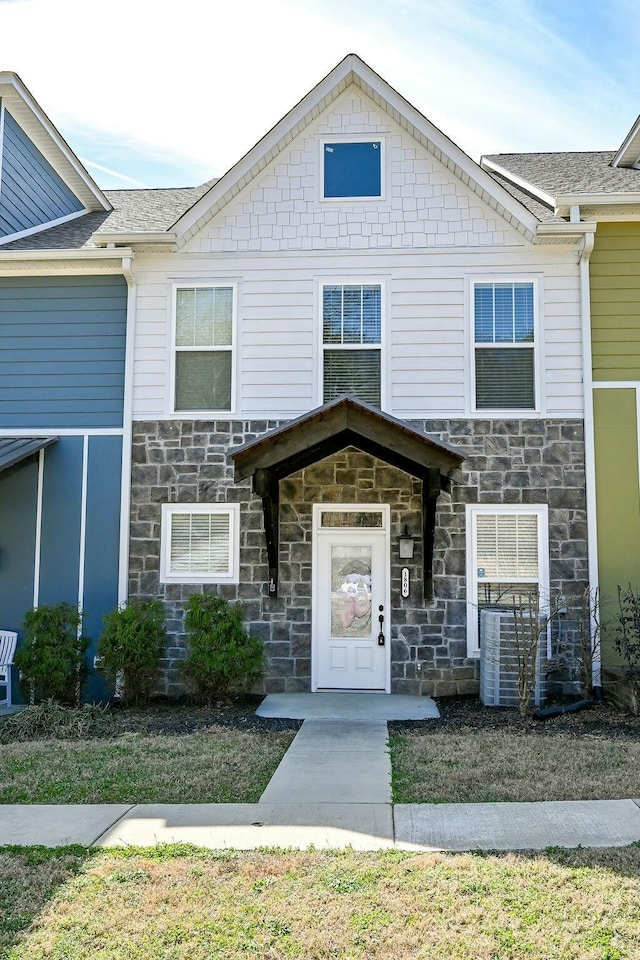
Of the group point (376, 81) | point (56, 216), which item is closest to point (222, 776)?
point (376, 81)

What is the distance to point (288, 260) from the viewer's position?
1041cm

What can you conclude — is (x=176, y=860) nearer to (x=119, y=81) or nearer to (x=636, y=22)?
(x=119, y=81)

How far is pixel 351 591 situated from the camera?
10.1m

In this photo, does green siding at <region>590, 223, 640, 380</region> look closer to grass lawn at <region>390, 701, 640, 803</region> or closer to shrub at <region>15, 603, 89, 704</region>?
grass lawn at <region>390, 701, 640, 803</region>

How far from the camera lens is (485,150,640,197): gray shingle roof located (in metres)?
10.7

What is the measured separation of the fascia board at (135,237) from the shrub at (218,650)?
448cm

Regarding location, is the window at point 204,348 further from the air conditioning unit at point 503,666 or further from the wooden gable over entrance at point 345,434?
the air conditioning unit at point 503,666

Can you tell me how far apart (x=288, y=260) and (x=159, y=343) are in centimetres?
197

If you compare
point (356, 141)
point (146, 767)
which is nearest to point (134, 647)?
point (146, 767)

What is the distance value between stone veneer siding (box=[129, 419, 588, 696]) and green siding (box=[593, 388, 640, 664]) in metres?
0.24

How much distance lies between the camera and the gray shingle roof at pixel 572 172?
10734 mm

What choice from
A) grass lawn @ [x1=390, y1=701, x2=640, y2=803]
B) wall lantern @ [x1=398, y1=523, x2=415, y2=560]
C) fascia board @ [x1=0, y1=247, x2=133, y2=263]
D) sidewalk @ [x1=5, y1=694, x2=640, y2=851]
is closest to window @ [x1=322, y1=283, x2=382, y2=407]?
wall lantern @ [x1=398, y1=523, x2=415, y2=560]

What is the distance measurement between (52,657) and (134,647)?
37.3 inches

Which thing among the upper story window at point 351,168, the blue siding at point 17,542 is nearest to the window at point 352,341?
the upper story window at point 351,168
